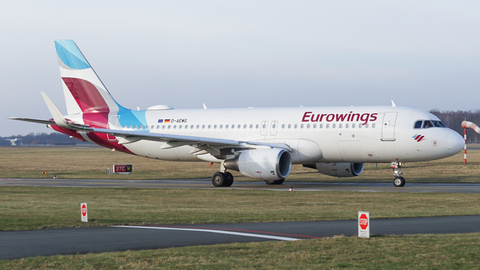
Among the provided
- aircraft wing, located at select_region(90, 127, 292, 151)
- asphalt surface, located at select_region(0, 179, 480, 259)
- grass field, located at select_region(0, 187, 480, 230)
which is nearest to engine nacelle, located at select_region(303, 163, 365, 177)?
aircraft wing, located at select_region(90, 127, 292, 151)

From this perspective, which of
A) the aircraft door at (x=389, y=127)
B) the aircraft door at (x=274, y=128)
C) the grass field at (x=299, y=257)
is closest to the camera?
the grass field at (x=299, y=257)

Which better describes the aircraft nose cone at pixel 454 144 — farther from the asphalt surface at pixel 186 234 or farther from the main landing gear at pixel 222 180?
the asphalt surface at pixel 186 234

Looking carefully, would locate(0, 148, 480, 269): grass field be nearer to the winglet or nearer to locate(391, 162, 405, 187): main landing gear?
the winglet

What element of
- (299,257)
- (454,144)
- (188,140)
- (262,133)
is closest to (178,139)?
(188,140)

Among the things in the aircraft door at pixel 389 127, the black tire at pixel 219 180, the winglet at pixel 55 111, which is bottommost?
the black tire at pixel 219 180

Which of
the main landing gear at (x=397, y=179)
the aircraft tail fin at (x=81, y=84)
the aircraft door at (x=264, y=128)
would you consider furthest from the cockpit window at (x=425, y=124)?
the aircraft tail fin at (x=81, y=84)

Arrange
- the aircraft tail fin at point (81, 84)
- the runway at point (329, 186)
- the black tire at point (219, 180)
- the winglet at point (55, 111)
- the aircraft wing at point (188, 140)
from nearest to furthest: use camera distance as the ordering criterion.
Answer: the runway at point (329, 186) → the aircraft wing at point (188, 140) → the winglet at point (55, 111) → the black tire at point (219, 180) → the aircraft tail fin at point (81, 84)

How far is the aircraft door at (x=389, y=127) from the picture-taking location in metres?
29.7

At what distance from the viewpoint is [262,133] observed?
33.0 m

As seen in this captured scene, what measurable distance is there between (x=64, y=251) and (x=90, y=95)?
92.4 feet

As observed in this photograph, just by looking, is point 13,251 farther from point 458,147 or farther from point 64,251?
point 458,147

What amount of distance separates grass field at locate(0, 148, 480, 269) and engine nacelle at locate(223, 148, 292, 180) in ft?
5.72

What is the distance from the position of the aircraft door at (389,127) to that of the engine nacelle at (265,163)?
16.5 ft

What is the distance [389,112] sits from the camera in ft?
99.6
